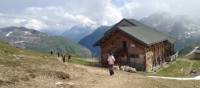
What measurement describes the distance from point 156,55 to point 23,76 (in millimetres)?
55830

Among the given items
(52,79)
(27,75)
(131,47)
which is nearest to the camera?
(27,75)

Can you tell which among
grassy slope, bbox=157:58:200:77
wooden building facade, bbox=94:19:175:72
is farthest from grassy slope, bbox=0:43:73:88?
grassy slope, bbox=157:58:200:77

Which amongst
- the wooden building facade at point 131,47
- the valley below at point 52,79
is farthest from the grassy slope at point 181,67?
the valley below at point 52,79

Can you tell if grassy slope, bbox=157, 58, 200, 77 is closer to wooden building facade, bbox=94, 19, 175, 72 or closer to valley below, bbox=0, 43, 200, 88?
wooden building facade, bbox=94, 19, 175, 72

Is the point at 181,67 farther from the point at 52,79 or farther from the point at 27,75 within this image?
the point at 27,75

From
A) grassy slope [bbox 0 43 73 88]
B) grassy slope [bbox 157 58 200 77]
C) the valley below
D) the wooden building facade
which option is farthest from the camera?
grassy slope [bbox 157 58 200 77]

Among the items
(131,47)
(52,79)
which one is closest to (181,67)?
(131,47)

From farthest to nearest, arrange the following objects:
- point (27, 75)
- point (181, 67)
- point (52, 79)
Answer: point (181, 67) → point (52, 79) → point (27, 75)

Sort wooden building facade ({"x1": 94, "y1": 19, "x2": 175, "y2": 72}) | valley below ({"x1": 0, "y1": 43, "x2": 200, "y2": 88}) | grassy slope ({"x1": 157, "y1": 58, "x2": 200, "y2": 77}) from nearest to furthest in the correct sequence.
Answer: valley below ({"x1": 0, "y1": 43, "x2": 200, "y2": 88}) < wooden building facade ({"x1": 94, "y1": 19, "x2": 175, "y2": 72}) < grassy slope ({"x1": 157, "y1": 58, "x2": 200, "y2": 77})

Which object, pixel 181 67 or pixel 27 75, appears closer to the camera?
pixel 27 75

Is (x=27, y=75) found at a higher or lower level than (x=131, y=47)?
lower

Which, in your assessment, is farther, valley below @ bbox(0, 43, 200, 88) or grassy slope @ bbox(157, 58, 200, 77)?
grassy slope @ bbox(157, 58, 200, 77)

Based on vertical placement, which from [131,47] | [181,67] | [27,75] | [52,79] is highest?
[131,47]

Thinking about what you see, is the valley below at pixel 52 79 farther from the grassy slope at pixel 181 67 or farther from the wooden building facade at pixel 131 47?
the grassy slope at pixel 181 67
